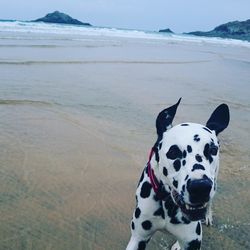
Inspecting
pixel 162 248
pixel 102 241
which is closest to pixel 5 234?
pixel 102 241

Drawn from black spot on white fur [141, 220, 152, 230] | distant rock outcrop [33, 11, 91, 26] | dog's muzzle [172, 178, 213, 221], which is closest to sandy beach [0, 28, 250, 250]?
black spot on white fur [141, 220, 152, 230]

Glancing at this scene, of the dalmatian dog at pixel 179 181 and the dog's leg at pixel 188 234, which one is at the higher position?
the dalmatian dog at pixel 179 181

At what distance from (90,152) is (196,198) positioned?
3.55 meters

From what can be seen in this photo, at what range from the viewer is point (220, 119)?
3.52 meters

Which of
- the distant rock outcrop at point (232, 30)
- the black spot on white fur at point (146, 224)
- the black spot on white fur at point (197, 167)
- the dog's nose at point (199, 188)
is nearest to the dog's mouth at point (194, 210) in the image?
the dog's nose at point (199, 188)

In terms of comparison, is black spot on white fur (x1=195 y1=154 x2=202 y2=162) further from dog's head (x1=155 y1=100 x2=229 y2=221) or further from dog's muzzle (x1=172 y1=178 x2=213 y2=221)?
dog's muzzle (x1=172 y1=178 x2=213 y2=221)

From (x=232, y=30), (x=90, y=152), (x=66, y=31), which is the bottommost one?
(x=232, y=30)

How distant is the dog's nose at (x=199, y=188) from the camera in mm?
2746

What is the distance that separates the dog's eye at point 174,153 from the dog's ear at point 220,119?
1.81 feet

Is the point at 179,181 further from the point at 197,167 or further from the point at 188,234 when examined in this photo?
the point at 188,234

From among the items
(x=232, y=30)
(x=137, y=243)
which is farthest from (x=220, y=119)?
(x=232, y=30)

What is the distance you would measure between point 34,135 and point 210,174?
4210mm

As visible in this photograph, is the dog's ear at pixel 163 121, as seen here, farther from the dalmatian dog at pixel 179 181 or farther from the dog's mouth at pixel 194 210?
the dog's mouth at pixel 194 210

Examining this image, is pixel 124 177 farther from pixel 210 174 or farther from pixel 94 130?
pixel 210 174
